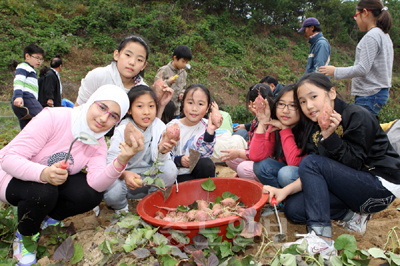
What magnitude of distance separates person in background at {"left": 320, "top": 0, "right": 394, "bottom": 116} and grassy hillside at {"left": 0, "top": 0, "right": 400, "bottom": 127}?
5268 mm

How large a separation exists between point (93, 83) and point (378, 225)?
254 centimetres

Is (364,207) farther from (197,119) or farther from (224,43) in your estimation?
(224,43)

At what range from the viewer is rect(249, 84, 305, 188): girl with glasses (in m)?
1.95

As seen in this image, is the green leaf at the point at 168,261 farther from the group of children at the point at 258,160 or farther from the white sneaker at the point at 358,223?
the white sneaker at the point at 358,223

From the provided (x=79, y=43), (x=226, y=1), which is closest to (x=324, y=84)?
(x=79, y=43)

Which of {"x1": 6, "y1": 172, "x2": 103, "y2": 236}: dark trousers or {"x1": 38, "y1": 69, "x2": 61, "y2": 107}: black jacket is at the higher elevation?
{"x1": 38, "y1": 69, "x2": 61, "y2": 107}: black jacket

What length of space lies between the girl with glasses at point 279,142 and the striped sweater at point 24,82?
335 centimetres

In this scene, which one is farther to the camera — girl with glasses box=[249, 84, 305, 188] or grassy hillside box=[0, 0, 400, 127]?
grassy hillside box=[0, 0, 400, 127]

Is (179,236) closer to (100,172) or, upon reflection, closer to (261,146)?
(100,172)

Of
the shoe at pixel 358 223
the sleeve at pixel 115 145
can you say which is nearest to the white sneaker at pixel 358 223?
the shoe at pixel 358 223

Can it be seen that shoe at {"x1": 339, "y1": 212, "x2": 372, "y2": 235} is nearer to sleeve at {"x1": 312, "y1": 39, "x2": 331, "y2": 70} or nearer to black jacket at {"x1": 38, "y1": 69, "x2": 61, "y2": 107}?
sleeve at {"x1": 312, "y1": 39, "x2": 331, "y2": 70}

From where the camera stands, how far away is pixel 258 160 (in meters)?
2.17

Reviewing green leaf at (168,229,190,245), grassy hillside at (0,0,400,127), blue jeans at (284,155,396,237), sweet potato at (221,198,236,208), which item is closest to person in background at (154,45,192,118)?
sweet potato at (221,198,236,208)

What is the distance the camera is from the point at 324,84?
1702 mm
